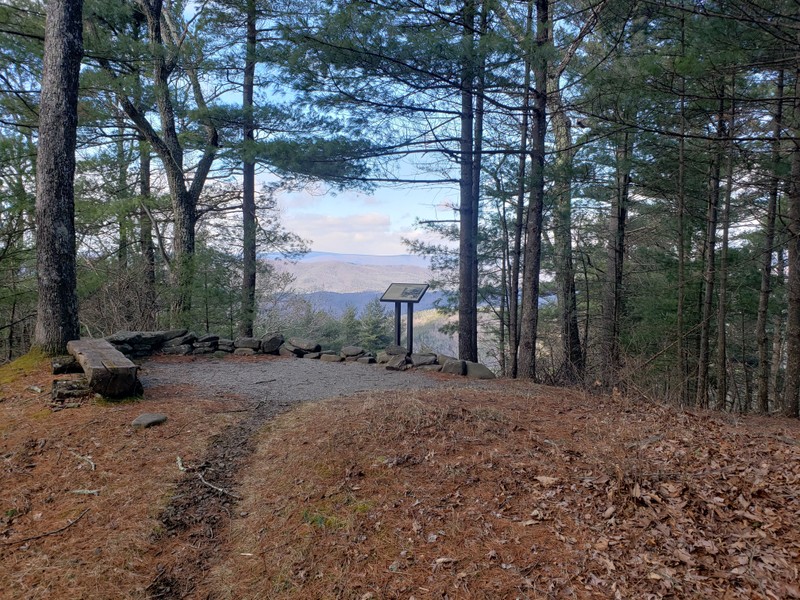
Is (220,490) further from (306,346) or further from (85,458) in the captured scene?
(306,346)

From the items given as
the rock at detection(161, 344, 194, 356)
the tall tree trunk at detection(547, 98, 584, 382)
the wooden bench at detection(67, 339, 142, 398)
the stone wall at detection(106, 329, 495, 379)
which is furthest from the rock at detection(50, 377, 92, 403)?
the tall tree trunk at detection(547, 98, 584, 382)

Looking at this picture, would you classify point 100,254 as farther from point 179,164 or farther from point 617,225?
point 617,225

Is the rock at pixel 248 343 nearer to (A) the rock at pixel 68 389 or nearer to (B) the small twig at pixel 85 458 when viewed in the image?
(A) the rock at pixel 68 389

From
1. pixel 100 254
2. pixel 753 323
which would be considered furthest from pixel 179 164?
pixel 753 323

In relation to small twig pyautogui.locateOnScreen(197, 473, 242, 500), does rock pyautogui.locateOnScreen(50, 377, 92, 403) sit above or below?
above

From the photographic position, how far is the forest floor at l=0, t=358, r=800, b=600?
220 cm

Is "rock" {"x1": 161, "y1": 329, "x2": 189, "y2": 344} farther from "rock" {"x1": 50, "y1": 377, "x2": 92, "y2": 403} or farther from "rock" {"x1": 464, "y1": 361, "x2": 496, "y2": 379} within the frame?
"rock" {"x1": 464, "y1": 361, "x2": 496, "y2": 379}

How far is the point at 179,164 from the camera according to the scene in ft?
32.4

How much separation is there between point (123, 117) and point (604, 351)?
468 inches

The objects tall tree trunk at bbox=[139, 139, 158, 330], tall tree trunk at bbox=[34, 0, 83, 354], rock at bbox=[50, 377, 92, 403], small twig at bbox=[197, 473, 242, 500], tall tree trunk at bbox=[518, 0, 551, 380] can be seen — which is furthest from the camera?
tall tree trunk at bbox=[139, 139, 158, 330]

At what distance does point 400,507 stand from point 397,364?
5303 millimetres

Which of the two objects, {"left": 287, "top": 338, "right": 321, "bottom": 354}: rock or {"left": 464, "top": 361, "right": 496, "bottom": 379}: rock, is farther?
{"left": 287, "top": 338, "right": 321, "bottom": 354}: rock

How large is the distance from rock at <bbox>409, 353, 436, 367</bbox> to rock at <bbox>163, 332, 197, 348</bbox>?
4.20 m

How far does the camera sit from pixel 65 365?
17.1ft
